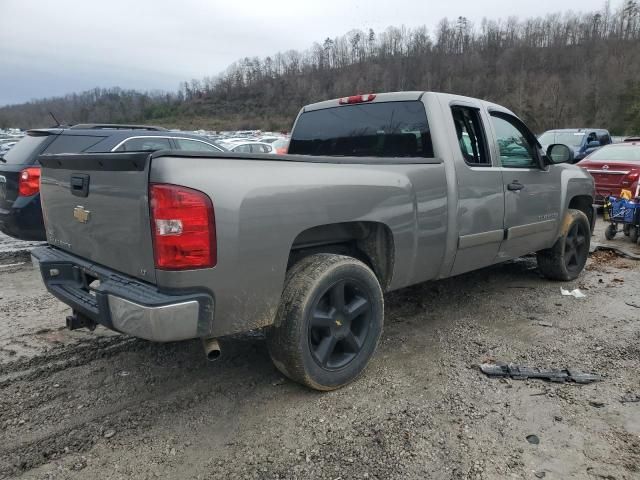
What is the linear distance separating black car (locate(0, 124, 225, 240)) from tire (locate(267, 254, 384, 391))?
348 cm

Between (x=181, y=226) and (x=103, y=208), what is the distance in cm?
65

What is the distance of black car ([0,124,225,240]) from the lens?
6.02 metres

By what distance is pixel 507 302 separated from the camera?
4.99 metres

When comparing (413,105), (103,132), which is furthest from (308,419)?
(103,132)

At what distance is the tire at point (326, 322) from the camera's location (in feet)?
9.41

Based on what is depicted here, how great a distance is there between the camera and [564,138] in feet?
54.0

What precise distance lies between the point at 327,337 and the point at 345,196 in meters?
0.88

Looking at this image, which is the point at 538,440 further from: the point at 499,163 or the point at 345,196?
the point at 499,163

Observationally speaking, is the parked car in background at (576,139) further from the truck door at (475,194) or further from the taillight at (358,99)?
the taillight at (358,99)

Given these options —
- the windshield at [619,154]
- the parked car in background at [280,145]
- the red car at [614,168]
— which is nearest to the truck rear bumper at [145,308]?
the parked car in background at [280,145]

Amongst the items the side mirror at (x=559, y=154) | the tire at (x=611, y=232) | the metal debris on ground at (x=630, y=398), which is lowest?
the tire at (x=611, y=232)

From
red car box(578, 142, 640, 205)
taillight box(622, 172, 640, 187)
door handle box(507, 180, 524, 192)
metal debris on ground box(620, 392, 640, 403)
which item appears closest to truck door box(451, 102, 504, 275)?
door handle box(507, 180, 524, 192)

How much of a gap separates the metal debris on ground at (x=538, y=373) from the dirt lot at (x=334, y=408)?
68 millimetres

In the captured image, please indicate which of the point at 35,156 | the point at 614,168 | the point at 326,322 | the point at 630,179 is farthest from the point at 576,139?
the point at 326,322
